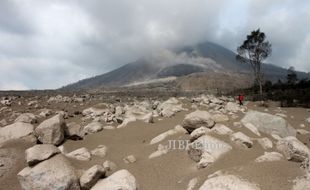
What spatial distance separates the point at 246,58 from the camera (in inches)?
1478

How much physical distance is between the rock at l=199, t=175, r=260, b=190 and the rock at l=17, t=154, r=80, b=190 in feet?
9.10

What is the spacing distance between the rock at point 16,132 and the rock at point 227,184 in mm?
6086

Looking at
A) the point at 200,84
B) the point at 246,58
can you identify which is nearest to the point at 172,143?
the point at 246,58

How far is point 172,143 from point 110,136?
3091 millimetres

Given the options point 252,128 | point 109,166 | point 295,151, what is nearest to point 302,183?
point 295,151

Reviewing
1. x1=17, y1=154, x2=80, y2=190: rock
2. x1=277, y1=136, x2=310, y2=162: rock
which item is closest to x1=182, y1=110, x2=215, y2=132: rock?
x1=277, y1=136, x2=310, y2=162: rock

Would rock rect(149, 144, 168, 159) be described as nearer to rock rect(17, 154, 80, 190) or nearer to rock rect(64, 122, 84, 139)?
rock rect(17, 154, 80, 190)

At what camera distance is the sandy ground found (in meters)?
6.38

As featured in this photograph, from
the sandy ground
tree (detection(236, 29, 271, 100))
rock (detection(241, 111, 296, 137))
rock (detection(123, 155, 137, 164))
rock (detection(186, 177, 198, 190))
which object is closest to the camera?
the sandy ground

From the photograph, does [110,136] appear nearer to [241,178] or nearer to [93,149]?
[93,149]

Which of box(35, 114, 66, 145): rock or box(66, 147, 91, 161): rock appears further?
box(35, 114, 66, 145): rock

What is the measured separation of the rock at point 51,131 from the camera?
10.0 metres

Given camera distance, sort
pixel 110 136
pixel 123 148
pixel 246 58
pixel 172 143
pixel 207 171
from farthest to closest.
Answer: pixel 246 58 < pixel 110 136 < pixel 123 148 < pixel 172 143 < pixel 207 171

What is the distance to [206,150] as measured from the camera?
26.7 ft
